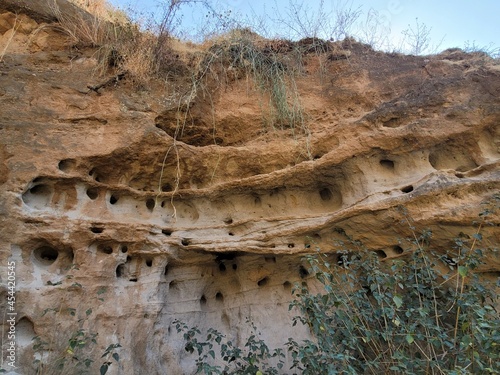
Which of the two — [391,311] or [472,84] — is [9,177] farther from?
→ [472,84]

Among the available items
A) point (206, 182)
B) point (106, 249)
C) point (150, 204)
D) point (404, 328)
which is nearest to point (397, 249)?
point (404, 328)

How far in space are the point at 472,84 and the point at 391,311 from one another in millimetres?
2805

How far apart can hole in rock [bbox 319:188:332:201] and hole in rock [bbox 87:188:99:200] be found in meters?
2.49

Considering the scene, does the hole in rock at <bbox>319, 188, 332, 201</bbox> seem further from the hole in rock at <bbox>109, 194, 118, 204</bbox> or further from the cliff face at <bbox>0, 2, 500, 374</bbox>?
the hole in rock at <bbox>109, 194, 118, 204</bbox>

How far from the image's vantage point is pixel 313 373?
9.23ft

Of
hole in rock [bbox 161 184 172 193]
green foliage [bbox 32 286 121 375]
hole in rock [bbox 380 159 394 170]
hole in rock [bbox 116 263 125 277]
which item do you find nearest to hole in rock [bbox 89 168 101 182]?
hole in rock [bbox 161 184 172 193]

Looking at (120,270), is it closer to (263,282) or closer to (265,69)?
(263,282)

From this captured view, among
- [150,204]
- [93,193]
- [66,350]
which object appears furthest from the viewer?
[150,204]

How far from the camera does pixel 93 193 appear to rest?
3984 mm

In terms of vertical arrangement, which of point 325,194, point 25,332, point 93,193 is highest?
point 93,193

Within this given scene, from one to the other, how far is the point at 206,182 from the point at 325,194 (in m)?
1.41

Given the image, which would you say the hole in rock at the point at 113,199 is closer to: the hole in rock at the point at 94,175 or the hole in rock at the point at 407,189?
the hole in rock at the point at 94,175

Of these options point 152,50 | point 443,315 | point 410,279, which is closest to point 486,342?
point 443,315

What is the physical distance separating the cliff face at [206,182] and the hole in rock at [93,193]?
2 cm
